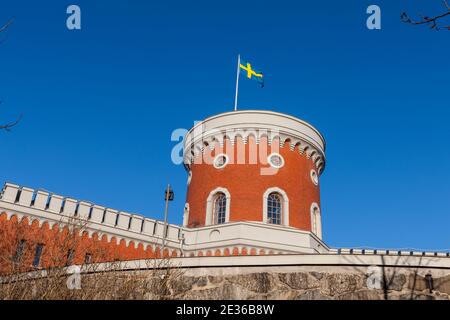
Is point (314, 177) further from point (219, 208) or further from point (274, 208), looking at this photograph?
point (219, 208)

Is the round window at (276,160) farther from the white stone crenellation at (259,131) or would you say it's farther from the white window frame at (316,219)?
the white window frame at (316,219)

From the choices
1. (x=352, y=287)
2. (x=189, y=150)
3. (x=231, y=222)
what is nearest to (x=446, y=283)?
(x=352, y=287)

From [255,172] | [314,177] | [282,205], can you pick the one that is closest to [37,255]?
[255,172]

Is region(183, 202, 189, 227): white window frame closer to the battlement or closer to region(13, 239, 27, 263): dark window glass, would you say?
the battlement

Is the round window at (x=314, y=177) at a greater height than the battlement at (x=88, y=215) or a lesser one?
greater

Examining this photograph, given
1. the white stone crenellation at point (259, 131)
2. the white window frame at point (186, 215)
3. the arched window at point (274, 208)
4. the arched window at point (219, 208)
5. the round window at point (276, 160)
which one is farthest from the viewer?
the white window frame at point (186, 215)

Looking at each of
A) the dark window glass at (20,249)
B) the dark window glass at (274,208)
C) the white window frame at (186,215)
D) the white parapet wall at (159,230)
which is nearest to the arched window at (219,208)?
the white parapet wall at (159,230)

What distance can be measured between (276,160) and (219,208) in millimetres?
3868

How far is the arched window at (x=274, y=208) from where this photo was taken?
65.3 feet

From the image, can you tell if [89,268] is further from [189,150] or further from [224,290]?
[189,150]

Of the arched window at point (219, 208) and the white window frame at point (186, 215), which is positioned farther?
the white window frame at point (186, 215)

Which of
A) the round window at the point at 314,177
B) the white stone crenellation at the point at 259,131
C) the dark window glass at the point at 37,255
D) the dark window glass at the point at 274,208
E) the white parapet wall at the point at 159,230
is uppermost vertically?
the white stone crenellation at the point at 259,131

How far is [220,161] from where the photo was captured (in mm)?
21297

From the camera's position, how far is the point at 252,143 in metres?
21.2
